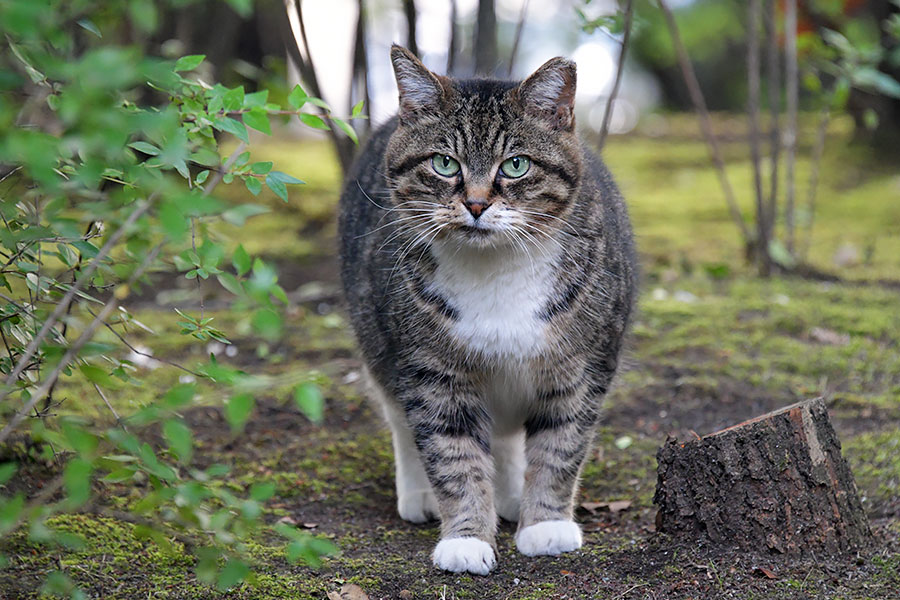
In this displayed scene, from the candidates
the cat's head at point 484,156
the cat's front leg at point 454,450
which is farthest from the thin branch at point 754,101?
the cat's front leg at point 454,450

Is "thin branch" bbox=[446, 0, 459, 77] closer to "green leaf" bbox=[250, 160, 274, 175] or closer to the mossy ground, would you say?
the mossy ground

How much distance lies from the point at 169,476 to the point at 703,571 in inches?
61.2

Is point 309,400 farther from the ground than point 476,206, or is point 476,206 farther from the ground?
point 309,400

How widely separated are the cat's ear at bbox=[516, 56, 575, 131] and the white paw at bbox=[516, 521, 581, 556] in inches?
52.4

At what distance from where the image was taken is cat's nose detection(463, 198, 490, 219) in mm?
2766

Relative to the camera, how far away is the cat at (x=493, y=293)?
9.41 feet

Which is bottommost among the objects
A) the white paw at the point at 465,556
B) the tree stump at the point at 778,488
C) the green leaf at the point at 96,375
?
the white paw at the point at 465,556

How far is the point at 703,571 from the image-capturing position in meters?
2.54

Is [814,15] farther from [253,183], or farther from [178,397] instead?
[178,397]

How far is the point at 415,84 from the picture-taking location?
3.02 meters

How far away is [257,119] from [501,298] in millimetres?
1148

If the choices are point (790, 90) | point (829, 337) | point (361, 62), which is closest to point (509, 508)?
point (829, 337)

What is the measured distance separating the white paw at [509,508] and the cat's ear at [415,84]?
1510 mm

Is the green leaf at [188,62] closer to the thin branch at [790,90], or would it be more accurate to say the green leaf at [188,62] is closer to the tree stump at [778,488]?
the tree stump at [778,488]
